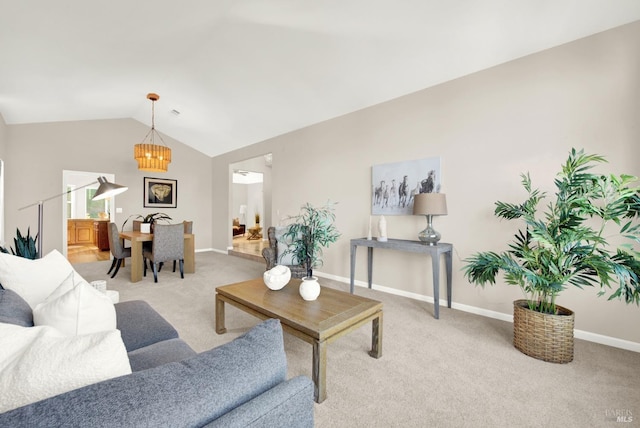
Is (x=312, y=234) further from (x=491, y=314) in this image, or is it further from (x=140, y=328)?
(x=491, y=314)

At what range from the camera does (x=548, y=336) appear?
201cm

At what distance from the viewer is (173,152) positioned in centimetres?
662

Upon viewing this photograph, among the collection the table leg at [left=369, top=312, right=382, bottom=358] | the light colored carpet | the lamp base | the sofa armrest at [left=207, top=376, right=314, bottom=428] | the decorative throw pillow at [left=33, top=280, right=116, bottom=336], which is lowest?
the light colored carpet

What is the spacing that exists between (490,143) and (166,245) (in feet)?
15.0

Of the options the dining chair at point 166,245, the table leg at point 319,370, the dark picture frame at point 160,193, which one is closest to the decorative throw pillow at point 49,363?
the table leg at point 319,370

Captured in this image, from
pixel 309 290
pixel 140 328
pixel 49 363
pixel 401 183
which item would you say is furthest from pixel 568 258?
pixel 140 328

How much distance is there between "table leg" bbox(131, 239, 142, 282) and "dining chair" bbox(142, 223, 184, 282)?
16cm

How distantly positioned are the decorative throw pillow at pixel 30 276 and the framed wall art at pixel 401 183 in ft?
10.5

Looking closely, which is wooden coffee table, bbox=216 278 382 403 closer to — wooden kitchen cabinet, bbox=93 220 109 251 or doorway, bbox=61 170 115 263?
doorway, bbox=61 170 115 263

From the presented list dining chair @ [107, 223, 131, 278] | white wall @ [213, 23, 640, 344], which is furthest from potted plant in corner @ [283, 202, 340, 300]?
dining chair @ [107, 223, 131, 278]

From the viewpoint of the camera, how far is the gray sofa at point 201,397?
0.46 m

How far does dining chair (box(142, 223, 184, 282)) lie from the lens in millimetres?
4023

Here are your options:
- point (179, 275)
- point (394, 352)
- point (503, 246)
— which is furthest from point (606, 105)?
point (179, 275)

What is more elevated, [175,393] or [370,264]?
[175,393]
